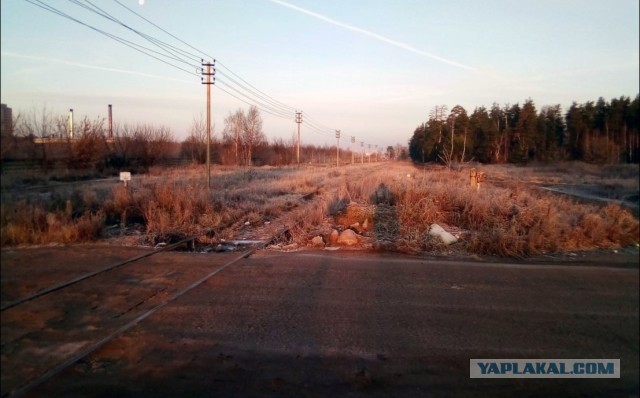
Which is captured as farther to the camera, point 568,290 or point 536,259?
point 536,259

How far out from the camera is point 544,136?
22.3 metres

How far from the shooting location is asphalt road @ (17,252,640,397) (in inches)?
157

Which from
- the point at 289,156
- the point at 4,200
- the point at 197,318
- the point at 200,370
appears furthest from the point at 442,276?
the point at 289,156

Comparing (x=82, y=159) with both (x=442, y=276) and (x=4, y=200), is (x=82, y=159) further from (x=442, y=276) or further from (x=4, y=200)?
(x=4, y=200)

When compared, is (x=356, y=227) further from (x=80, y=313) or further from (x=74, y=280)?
(x=80, y=313)

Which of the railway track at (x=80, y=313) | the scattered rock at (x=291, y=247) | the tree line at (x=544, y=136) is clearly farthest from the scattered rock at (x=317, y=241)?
the tree line at (x=544, y=136)

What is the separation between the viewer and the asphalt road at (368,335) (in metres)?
3.98

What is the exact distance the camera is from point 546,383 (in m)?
4.04

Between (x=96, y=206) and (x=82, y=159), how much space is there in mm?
3537

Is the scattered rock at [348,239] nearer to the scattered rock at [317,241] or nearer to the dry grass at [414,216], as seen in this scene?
the scattered rock at [317,241]

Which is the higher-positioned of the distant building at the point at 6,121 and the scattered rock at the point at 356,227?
the distant building at the point at 6,121

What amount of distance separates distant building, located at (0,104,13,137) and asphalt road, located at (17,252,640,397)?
2.25m

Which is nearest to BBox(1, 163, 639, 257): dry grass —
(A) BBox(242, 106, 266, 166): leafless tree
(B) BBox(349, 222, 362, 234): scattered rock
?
(B) BBox(349, 222, 362, 234): scattered rock

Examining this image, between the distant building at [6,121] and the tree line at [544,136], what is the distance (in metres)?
7.23
